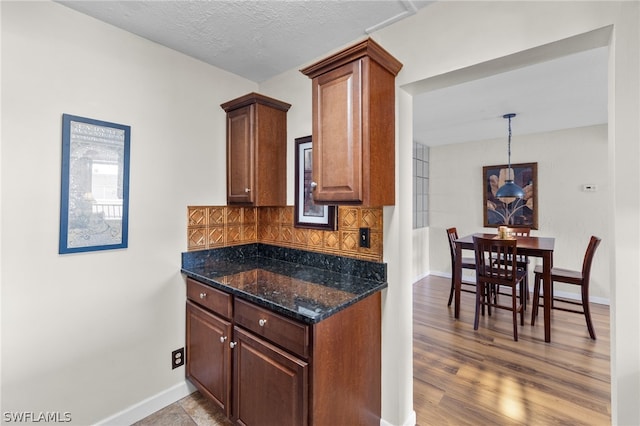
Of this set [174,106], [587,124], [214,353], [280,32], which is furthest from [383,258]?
[587,124]

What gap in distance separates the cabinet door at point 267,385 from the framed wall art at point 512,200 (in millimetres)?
4625

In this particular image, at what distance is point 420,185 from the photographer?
5.16 m

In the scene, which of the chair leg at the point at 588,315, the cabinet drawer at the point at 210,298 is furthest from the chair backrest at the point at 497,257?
the cabinet drawer at the point at 210,298

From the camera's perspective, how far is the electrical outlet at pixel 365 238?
71.3 inches

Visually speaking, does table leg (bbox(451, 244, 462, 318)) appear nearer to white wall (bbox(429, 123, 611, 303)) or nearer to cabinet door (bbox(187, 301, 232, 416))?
white wall (bbox(429, 123, 611, 303))

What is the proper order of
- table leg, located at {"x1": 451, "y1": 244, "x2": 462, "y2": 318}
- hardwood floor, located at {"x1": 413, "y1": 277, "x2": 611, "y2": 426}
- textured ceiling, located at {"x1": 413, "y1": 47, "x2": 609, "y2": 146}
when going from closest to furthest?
hardwood floor, located at {"x1": 413, "y1": 277, "x2": 611, "y2": 426}
textured ceiling, located at {"x1": 413, "y1": 47, "x2": 609, "y2": 146}
table leg, located at {"x1": 451, "y1": 244, "x2": 462, "y2": 318}

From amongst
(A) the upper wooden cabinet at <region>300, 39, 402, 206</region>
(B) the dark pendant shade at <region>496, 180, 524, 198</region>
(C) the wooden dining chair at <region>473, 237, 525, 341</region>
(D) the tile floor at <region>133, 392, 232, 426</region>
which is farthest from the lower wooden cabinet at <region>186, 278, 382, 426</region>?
(B) the dark pendant shade at <region>496, 180, 524, 198</region>

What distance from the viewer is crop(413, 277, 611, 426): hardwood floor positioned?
6.26 ft

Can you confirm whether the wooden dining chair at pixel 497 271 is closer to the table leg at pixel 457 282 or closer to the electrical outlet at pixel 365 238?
the table leg at pixel 457 282

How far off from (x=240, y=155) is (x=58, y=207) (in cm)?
109

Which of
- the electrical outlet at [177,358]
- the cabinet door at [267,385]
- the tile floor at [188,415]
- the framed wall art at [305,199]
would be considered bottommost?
the tile floor at [188,415]

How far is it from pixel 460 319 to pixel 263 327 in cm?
284

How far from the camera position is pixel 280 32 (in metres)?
1.76

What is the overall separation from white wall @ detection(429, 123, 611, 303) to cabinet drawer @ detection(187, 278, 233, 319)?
4580 mm
